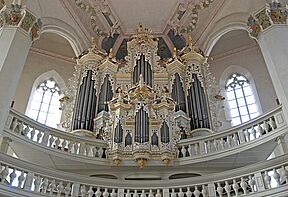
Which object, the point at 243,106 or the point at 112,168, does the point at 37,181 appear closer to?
the point at 112,168

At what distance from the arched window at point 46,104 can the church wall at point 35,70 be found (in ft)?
1.36

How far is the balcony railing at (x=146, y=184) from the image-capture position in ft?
27.2

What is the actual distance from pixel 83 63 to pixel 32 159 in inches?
197

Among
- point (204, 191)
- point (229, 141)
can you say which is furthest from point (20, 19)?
point (204, 191)

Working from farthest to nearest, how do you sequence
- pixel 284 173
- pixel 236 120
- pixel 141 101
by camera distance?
pixel 236 120
pixel 141 101
pixel 284 173

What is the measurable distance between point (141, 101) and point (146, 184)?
3193mm

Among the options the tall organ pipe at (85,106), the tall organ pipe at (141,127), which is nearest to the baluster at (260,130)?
the tall organ pipe at (141,127)

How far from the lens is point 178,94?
13422 millimetres

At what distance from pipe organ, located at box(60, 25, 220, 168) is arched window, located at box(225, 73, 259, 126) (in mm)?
1921

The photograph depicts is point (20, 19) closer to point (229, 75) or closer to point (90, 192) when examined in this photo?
point (90, 192)

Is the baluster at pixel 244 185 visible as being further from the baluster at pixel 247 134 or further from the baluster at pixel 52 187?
the baluster at pixel 52 187

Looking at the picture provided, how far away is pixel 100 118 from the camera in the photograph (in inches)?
482

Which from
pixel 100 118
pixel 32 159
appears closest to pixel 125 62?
pixel 100 118

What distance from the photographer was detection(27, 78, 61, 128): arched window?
15.1 m
